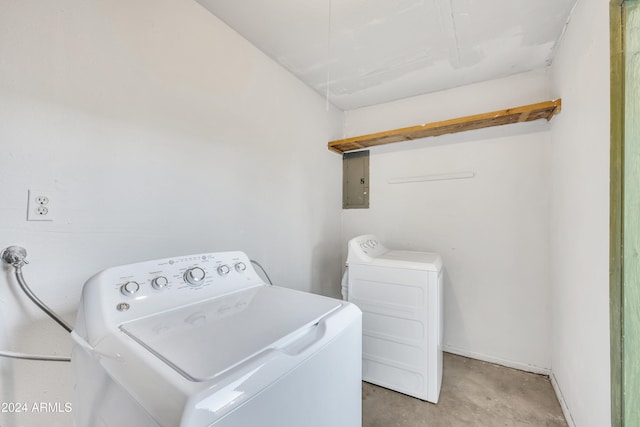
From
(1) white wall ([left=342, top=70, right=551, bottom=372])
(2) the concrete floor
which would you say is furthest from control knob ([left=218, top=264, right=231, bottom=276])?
(1) white wall ([left=342, top=70, right=551, bottom=372])

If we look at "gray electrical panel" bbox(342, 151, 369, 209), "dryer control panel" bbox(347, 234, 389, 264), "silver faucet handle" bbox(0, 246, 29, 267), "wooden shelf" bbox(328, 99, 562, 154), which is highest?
"wooden shelf" bbox(328, 99, 562, 154)

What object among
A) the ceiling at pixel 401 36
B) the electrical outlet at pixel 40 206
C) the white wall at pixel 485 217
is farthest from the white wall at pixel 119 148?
the white wall at pixel 485 217

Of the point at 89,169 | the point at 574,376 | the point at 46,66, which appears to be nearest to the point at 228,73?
the point at 46,66

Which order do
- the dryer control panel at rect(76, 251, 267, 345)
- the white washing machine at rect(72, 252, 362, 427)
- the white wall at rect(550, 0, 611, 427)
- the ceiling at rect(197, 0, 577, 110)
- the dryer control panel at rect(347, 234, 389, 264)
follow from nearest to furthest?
the white washing machine at rect(72, 252, 362, 427), the dryer control panel at rect(76, 251, 267, 345), the white wall at rect(550, 0, 611, 427), the ceiling at rect(197, 0, 577, 110), the dryer control panel at rect(347, 234, 389, 264)

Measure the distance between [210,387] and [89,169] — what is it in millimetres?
1020

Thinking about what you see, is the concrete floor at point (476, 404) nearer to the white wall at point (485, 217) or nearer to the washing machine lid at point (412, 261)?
the white wall at point (485, 217)

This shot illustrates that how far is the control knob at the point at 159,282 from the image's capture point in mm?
961

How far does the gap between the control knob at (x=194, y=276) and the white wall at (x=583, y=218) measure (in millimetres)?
1679

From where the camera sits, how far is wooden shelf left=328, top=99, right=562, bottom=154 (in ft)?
5.66

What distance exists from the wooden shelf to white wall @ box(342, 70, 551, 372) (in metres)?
0.15

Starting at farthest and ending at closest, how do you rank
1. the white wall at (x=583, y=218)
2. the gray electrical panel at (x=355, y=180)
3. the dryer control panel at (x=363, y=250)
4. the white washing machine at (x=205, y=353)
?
the gray electrical panel at (x=355, y=180) → the dryer control panel at (x=363, y=250) → the white wall at (x=583, y=218) → the white washing machine at (x=205, y=353)

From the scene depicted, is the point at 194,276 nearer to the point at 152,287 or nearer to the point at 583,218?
the point at 152,287

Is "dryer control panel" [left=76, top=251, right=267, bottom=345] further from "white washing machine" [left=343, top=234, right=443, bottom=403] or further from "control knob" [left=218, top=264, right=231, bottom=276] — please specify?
"white washing machine" [left=343, top=234, right=443, bottom=403]

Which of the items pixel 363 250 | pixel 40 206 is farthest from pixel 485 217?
pixel 40 206
